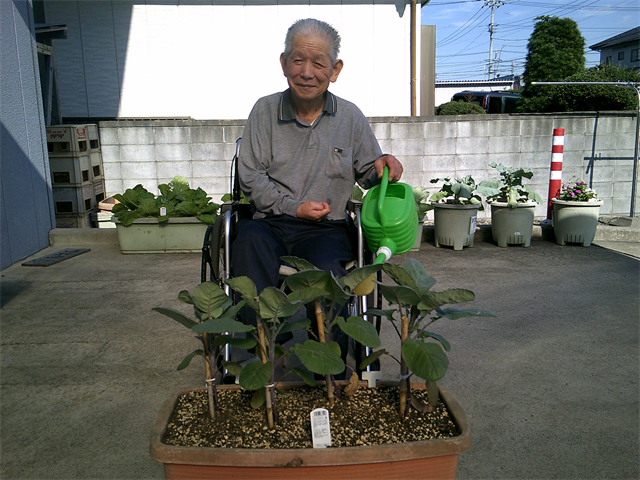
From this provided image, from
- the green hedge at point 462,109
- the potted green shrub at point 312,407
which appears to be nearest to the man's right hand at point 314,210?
the potted green shrub at point 312,407

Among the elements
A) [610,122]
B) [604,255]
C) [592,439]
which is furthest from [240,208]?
[610,122]

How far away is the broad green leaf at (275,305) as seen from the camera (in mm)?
1082

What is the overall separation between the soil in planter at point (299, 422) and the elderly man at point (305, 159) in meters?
0.73

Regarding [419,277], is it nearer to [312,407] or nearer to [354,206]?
[312,407]

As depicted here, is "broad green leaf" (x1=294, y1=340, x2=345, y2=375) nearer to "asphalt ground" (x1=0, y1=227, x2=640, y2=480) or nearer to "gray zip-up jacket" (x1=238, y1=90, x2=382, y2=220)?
"asphalt ground" (x1=0, y1=227, x2=640, y2=480)

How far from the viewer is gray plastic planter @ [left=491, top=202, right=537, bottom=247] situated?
4449mm

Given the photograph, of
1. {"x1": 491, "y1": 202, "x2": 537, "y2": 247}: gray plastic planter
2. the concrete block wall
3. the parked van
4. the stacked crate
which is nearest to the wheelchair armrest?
{"x1": 491, "y1": 202, "x2": 537, "y2": 247}: gray plastic planter

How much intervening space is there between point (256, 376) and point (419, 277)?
1.31ft

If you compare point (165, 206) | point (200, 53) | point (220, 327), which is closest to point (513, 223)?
point (165, 206)

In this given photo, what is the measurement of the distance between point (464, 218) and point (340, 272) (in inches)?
112

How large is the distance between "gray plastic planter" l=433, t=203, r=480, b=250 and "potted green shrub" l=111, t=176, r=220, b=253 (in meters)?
1.82

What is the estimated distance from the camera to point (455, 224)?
174 inches

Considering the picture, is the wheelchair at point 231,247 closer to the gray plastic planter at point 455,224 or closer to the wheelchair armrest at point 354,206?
the wheelchair armrest at point 354,206

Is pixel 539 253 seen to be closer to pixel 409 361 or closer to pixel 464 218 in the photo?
pixel 464 218
